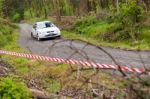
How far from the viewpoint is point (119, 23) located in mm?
24094

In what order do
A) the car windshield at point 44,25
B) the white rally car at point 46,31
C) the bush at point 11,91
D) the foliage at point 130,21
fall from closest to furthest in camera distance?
the bush at point 11,91 → the foliage at point 130,21 → the white rally car at point 46,31 → the car windshield at point 44,25

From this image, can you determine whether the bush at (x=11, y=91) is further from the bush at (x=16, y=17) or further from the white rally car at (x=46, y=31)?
the bush at (x=16, y=17)

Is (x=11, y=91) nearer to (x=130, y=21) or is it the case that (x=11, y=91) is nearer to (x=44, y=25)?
(x=130, y=21)

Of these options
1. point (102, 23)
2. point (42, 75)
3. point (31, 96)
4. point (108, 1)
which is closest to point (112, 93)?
point (31, 96)

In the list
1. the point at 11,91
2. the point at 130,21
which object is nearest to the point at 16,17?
the point at 130,21

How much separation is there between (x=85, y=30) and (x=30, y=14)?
63.0m

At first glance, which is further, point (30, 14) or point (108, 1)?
point (30, 14)

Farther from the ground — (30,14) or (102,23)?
(102,23)

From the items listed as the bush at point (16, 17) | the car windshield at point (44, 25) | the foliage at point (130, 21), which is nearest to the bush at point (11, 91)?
the foliage at point (130, 21)

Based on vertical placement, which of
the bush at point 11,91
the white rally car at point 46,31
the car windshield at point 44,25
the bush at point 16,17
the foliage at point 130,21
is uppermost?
the bush at point 11,91

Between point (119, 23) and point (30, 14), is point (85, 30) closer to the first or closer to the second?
point (119, 23)

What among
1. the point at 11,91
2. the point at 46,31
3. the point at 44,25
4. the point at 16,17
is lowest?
the point at 16,17

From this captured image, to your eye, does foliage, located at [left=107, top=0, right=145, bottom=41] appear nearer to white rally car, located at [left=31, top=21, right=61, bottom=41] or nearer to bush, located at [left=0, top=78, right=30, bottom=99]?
white rally car, located at [left=31, top=21, right=61, bottom=41]

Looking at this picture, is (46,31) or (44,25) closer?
(46,31)
